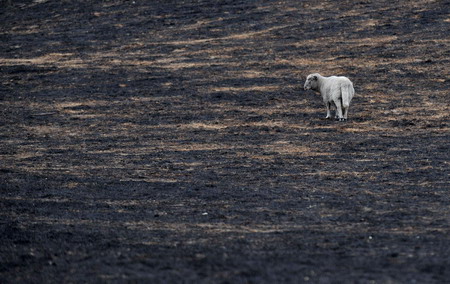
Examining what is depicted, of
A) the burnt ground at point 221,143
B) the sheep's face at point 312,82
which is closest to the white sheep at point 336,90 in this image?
the sheep's face at point 312,82

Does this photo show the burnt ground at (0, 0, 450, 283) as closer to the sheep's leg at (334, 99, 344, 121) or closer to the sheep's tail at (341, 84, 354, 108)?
the sheep's leg at (334, 99, 344, 121)

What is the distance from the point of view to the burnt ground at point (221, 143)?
9.57 m

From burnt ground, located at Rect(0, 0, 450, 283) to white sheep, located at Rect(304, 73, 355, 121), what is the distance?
48cm

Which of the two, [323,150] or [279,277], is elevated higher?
[279,277]

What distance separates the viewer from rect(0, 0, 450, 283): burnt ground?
957 cm

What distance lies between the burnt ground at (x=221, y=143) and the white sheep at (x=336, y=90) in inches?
18.9

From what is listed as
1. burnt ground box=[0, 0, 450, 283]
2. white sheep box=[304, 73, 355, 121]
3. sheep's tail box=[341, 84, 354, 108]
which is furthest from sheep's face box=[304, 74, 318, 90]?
sheep's tail box=[341, 84, 354, 108]

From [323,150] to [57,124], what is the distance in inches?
333

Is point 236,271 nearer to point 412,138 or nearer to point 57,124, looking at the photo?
point 412,138

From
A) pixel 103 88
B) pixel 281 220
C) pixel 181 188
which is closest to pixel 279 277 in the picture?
pixel 281 220

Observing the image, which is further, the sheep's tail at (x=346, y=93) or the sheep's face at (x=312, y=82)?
the sheep's face at (x=312, y=82)

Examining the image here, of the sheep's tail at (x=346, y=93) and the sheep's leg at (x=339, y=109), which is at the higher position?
the sheep's tail at (x=346, y=93)

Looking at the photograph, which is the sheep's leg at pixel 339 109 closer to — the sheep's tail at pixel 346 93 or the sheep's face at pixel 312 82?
the sheep's tail at pixel 346 93

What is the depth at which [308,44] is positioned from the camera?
97.6ft
